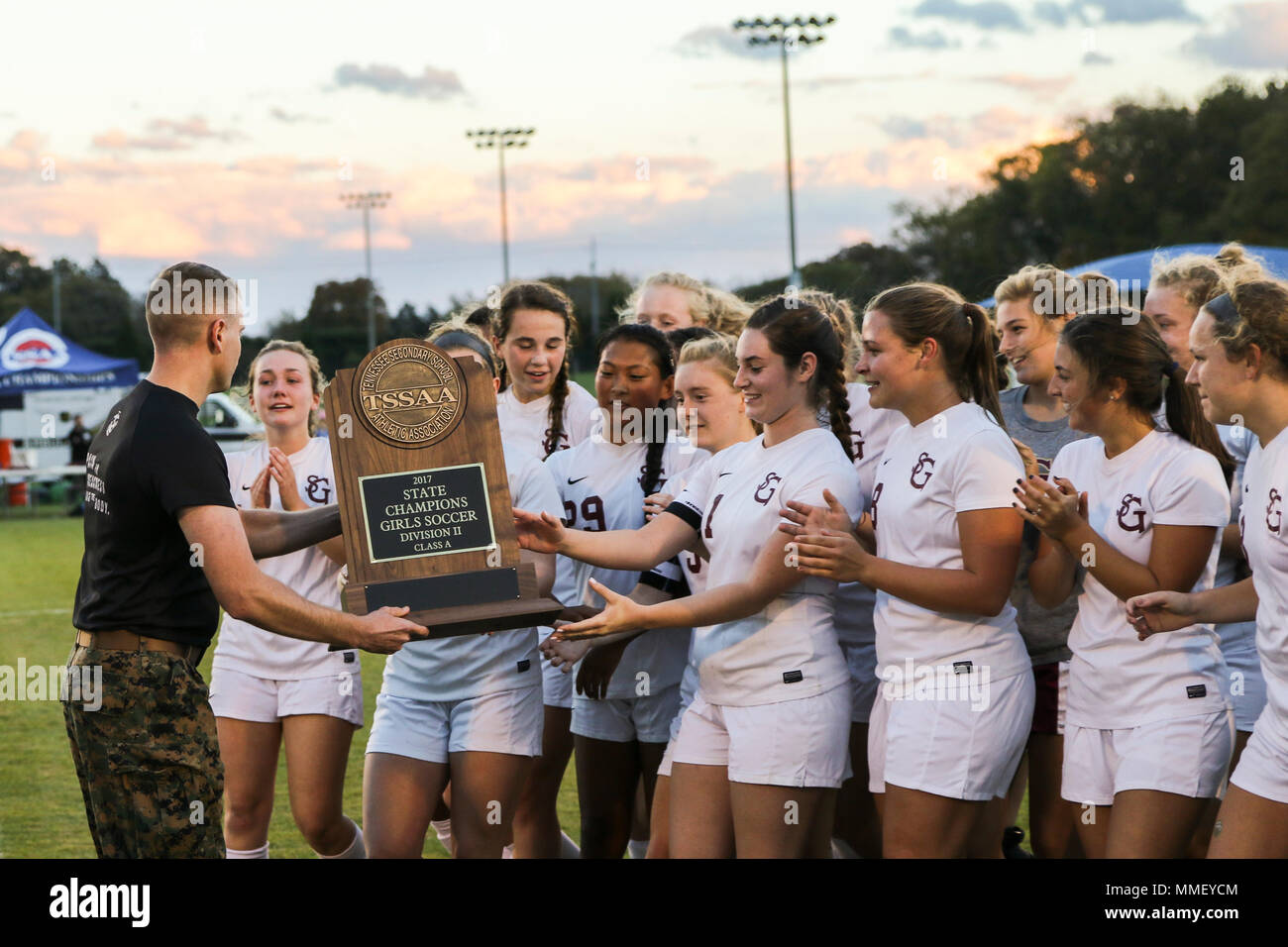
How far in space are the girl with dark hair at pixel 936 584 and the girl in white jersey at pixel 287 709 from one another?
2177 millimetres

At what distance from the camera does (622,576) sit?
16.6ft

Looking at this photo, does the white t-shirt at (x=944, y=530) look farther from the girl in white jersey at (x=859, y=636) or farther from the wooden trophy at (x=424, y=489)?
the wooden trophy at (x=424, y=489)

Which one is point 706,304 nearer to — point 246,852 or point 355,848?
point 355,848

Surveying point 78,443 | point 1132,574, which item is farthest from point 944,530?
point 78,443

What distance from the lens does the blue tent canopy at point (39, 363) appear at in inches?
1104

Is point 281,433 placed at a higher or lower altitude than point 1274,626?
higher

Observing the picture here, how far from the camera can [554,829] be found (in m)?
5.28

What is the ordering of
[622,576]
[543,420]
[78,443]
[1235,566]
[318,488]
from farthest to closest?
[78,443], [543,420], [318,488], [622,576], [1235,566]

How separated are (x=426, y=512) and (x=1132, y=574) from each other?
6.77ft

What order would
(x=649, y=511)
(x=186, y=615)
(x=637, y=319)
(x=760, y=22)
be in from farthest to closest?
(x=760, y=22)
(x=637, y=319)
(x=649, y=511)
(x=186, y=615)

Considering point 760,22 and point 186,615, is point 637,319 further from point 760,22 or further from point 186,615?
point 760,22

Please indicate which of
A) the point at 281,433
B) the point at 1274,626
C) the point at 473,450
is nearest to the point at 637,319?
the point at 281,433

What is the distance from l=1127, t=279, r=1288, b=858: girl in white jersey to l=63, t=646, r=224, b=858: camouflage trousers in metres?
2.61
